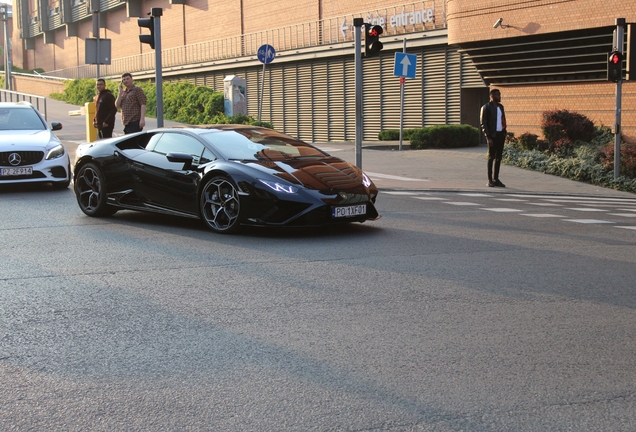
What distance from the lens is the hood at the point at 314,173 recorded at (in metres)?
9.75

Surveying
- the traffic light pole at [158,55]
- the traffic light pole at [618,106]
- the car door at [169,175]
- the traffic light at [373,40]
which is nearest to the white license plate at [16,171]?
the traffic light pole at [158,55]

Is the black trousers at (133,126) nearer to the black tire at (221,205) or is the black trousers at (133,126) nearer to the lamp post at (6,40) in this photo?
the black tire at (221,205)

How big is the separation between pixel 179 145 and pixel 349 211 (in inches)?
93.4

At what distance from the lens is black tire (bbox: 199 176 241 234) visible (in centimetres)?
984

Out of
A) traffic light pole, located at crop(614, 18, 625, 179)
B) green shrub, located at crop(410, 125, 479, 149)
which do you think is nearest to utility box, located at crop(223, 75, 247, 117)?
green shrub, located at crop(410, 125, 479, 149)

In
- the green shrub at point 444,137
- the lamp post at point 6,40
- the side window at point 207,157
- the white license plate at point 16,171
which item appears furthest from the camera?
the lamp post at point 6,40

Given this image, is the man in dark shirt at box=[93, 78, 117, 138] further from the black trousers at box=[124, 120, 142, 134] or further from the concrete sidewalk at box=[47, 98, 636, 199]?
the concrete sidewalk at box=[47, 98, 636, 199]

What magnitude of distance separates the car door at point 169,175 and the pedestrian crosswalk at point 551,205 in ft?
15.4

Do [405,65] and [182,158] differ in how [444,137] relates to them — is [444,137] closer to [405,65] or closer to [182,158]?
[405,65]

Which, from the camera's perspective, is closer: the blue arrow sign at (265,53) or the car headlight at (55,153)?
the car headlight at (55,153)

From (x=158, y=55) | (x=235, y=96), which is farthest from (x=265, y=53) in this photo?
(x=235, y=96)

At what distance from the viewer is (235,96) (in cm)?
3622

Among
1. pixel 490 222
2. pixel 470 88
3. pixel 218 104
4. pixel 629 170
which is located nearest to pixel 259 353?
pixel 490 222

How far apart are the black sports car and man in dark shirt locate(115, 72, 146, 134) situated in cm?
532
